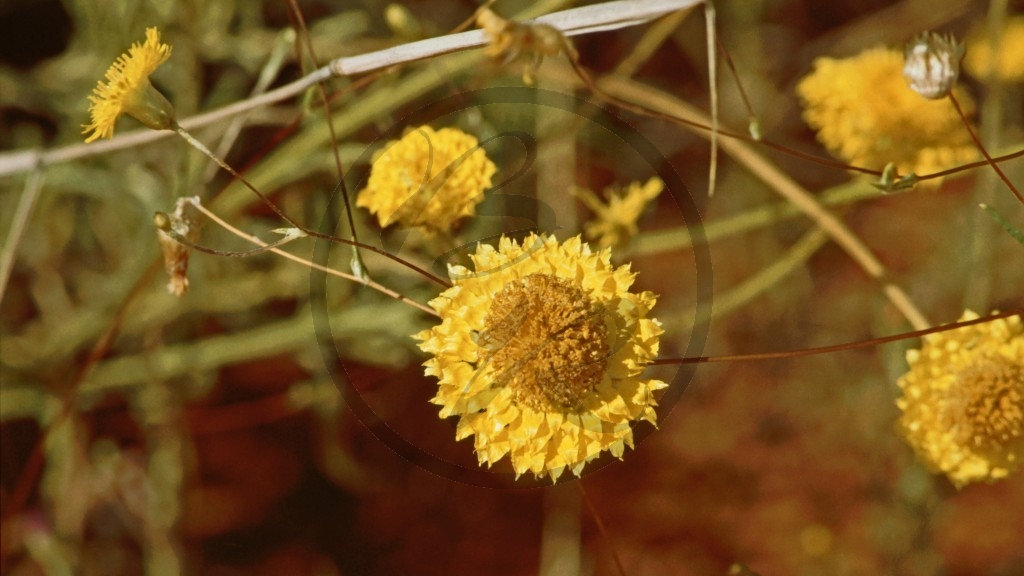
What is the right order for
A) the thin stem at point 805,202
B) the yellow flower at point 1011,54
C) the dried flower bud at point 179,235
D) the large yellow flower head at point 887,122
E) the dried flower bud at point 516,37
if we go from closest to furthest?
the dried flower bud at point 516,37
the dried flower bud at point 179,235
the thin stem at point 805,202
the large yellow flower head at point 887,122
the yellow flower at point 1011,54

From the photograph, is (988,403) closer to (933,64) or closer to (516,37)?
(933,64)

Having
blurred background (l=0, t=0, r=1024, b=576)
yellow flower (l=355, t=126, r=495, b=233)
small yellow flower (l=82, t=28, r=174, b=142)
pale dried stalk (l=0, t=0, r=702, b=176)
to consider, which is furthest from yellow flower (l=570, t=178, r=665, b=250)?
small yellow flower (l=82, t=28, r=174, b=142)

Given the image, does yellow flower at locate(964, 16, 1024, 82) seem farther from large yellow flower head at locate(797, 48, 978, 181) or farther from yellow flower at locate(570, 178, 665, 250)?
yellow flower at locate(570, 178, 665, 250)

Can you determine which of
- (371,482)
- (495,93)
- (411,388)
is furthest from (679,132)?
(371,482)

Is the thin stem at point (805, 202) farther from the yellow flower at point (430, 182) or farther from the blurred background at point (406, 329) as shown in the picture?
the yellow flower at point (430, 182)

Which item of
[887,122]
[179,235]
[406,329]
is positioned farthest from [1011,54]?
[179,235]

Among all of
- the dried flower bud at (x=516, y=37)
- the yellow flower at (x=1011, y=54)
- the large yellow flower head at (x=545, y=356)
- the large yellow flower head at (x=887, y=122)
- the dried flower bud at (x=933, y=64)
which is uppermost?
the yellow flower at (x=1011, y=54)

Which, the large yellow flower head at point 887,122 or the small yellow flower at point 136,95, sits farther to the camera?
the large yellow flower head at point 887,122

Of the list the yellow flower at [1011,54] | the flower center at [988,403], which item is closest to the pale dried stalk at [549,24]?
the flower center at [988,403]
